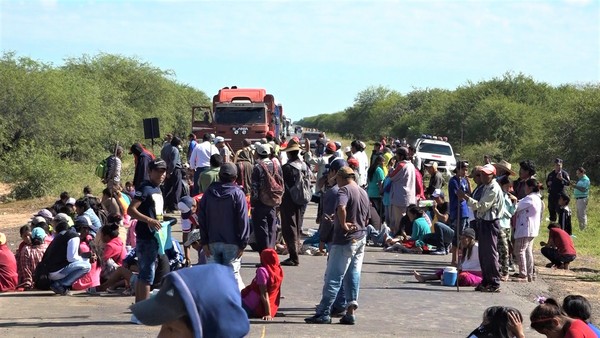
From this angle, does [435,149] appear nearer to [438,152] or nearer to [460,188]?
[438,152]

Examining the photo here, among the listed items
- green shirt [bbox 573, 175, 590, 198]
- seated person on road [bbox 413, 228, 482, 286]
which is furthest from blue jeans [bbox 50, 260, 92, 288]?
green shirt [bbox 573, 175, 590, 198]

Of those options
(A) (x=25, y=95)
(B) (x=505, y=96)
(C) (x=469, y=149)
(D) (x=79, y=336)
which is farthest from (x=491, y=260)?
(B) (x=505, y=96)

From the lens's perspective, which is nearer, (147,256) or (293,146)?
(147,256)

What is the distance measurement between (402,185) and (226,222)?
8.28 m

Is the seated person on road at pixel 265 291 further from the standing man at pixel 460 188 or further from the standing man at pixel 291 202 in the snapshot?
the standing man at pixel 460 188

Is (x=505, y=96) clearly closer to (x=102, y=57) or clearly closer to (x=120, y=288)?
(x=102, y=57)

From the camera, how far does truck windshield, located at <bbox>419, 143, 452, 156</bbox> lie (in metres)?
39.9

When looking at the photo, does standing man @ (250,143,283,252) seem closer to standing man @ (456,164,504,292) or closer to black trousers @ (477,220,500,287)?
standing man @ (456,164,504,292)

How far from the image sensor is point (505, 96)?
71125mm

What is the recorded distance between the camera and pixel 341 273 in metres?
10.3

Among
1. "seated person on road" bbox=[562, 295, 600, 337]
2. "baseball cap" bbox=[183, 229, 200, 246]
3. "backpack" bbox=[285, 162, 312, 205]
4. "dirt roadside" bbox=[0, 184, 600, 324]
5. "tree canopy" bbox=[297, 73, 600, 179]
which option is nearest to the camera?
"seated person on road" bbox=[562, 295, 600, 337]

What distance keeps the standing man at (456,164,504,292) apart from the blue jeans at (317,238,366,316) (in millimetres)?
2848

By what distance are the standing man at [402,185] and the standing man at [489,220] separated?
178 inches

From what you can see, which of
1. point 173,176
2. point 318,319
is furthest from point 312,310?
point 173,176
